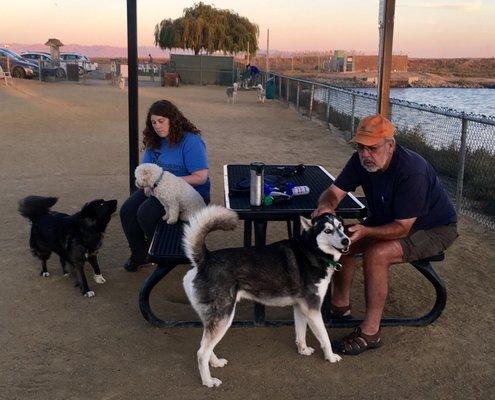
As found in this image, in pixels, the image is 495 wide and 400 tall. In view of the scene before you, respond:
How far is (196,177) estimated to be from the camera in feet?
15.1

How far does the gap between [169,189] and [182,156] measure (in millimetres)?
443

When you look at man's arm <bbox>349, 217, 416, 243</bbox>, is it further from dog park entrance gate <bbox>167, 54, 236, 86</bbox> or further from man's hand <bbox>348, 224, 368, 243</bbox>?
dog park entrance gate <bbox>167, 54, 236, 86</bbox>

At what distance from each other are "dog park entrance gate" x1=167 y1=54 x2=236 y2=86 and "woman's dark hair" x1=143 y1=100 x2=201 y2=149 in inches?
1228

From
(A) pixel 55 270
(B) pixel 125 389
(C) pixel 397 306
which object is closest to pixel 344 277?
(C) pixel 397 306

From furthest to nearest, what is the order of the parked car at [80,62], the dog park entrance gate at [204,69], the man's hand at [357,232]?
the parked car at [80,62], the dog park entrance gate at [204,69], the man's hand at [357,232]

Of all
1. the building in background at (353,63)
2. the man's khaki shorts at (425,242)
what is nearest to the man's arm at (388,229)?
the man's khaki shorts at (425,242)

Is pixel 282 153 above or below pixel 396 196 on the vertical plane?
below

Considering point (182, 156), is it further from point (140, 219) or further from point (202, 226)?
point (202, 226)

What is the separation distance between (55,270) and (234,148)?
713 centimetres

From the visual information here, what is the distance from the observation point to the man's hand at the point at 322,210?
137 inches

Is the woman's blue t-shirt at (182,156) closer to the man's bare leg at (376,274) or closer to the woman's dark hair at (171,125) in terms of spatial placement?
the woman's dark hair at (171,125)

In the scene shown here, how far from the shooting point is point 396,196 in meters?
3.44

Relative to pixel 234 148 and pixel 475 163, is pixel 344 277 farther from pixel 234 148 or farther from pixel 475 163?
pixel 234 148

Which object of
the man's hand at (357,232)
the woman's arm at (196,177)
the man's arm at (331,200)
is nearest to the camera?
the man's hand at (357,232)
